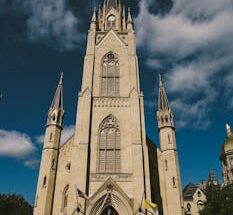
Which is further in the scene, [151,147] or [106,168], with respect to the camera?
[151,147]

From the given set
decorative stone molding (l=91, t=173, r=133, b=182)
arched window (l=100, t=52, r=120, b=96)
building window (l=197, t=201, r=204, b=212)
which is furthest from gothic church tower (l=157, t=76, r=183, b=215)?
building window (l=197, t=201, r=204, b=212)

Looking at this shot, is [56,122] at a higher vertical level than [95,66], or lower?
lower

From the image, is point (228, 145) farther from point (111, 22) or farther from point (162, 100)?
point (111, 22)

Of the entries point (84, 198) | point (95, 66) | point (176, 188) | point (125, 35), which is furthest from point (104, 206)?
point (125, 35)

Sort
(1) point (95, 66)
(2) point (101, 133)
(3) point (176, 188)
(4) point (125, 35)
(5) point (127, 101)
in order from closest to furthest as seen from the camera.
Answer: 1. (3) point (176, 188)
2. (2) point (101, 133)
3. (5) point (127, 101)
4. (1) point (95, 66)
5. (4) point (125, 35)

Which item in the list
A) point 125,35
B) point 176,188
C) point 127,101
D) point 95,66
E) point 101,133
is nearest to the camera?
point 176,188

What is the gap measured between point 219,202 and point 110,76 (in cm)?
1847

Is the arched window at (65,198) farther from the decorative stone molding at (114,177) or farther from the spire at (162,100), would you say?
the spire at (162,100)

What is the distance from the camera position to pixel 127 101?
3011 cm

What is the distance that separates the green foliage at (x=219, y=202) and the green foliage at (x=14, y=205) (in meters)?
24.4

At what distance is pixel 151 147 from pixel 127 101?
578cm

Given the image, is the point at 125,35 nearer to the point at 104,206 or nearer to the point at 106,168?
the point at 106,168

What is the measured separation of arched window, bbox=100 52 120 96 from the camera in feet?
104

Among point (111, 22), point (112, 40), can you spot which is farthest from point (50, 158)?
point (111, 22)
